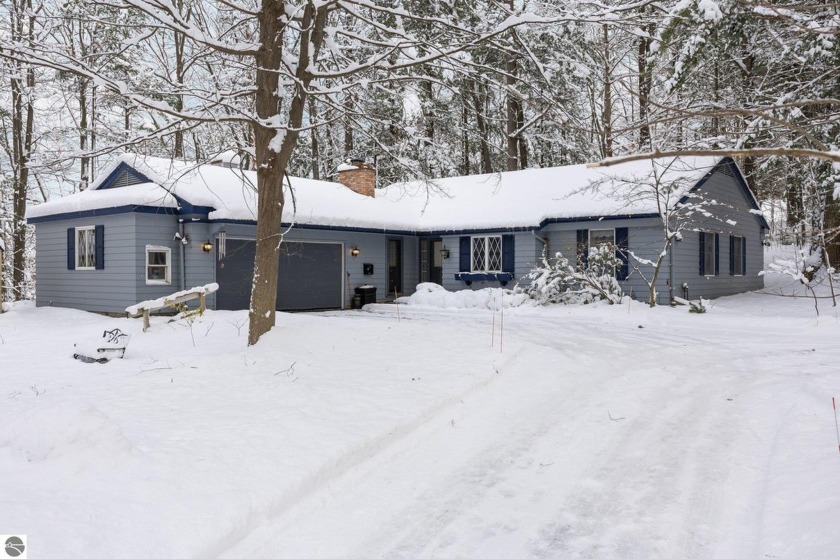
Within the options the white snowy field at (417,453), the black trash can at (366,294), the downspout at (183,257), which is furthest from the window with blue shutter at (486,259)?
the white snowy field at (417,453)

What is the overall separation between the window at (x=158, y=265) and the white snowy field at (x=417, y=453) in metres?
5.85

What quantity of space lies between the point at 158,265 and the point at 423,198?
10.6 metres

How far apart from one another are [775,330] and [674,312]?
295 centimetres

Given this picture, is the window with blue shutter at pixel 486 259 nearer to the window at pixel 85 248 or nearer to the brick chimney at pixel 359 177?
the brick chimney at pixel 359 177

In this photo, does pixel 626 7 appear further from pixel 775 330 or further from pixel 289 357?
pixel 775 330

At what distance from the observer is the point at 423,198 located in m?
22.2

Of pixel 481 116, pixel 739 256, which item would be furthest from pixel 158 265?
pixel 739 256

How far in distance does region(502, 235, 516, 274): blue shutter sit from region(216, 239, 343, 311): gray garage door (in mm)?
5222

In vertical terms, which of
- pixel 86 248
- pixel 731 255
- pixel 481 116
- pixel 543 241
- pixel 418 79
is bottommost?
pixel 731 255

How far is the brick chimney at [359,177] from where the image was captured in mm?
20609

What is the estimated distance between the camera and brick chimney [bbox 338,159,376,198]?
67.6ft

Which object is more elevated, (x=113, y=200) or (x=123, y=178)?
(x=123, y=178)

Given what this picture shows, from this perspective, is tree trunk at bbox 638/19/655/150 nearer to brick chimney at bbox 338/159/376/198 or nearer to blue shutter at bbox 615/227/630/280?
blue shutter at bbox 615/227/630/280

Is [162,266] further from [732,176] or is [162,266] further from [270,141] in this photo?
[732,176]
